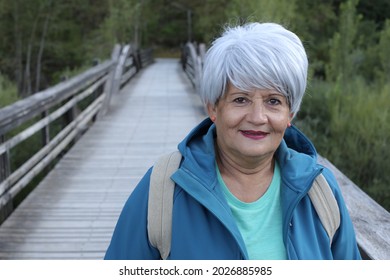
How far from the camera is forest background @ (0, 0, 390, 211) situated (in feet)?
26.5

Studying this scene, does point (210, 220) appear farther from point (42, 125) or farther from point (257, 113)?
point (42, 125)

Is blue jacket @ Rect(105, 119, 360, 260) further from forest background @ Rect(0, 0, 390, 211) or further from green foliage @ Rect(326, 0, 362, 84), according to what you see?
green foliage @ Rect(326, 0, 362, 84)

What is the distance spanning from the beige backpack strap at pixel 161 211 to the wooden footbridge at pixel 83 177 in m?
0.85

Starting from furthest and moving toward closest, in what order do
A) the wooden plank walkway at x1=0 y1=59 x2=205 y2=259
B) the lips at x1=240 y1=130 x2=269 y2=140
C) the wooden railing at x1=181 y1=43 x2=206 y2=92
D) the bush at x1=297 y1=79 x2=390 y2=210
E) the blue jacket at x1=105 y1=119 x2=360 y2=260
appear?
the wooden railing at x1=181 y1=43 x2=206 y2=92 → the bush at x1=297 y1=79 x2=390 y2=210 → the wooden plank walkway at x1=0 y1=59 x2=205 y2=259 → the lips at x1=240 y1=130 x2=269 y2=140 → the blue jacket at x1=105 y1=119 x2=360 y2=260

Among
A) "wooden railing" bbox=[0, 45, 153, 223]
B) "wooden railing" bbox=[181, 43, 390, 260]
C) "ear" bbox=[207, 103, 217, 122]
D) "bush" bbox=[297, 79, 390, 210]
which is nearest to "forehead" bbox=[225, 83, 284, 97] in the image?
"ear" bbox=[207, 103, 217, 122]

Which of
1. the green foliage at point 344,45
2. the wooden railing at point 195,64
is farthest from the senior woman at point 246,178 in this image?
the green foliage at point 344,45

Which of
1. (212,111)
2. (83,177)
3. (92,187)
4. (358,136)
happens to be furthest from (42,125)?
(358,136)

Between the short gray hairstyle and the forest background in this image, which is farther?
the forest background

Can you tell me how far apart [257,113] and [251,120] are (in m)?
0.03

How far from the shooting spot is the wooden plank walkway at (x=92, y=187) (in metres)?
3.73

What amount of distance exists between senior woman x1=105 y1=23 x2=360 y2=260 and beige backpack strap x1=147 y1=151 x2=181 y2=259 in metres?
0.02

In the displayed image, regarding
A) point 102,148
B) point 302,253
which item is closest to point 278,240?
point 302,253

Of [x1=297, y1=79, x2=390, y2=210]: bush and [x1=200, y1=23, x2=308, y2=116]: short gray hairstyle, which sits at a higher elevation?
[x1=200, y1=23, x2=308, y2=116]: short gray hairstyle

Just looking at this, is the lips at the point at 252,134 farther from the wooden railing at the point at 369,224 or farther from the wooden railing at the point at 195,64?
the wooden railing at the point at 195,64
